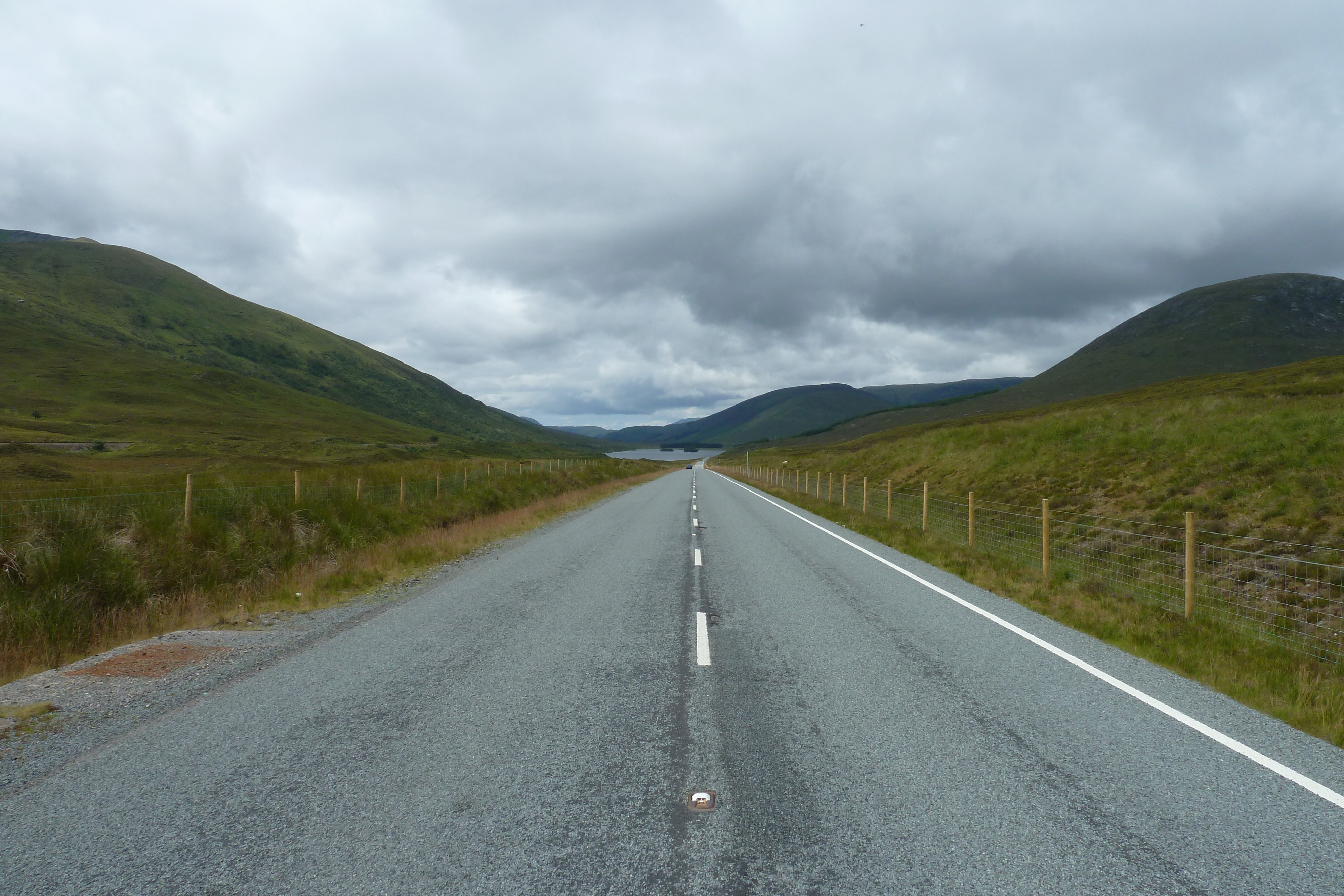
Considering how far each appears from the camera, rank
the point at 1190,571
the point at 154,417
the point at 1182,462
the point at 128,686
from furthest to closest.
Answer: the point at 154,417 < the point at 1182,462 < the point at 1190,571 < the point at 128,686

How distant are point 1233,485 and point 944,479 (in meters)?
16.1

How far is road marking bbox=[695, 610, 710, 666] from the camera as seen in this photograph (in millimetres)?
6176

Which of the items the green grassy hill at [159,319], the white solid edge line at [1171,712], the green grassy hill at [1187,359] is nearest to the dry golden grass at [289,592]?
the white solid edge line at [1171,712]

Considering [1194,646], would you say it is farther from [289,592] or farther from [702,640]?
[289,592]

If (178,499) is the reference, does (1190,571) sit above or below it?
below

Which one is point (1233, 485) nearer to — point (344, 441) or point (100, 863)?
point (100, 863)

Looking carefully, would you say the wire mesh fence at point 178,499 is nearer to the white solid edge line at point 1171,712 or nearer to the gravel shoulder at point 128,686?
the gravel shoulder at point 128,686

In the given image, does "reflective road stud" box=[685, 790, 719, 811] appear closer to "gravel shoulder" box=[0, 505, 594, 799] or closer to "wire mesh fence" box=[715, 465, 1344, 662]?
"gravel shoulder" box=[0, 505, 594, 799]

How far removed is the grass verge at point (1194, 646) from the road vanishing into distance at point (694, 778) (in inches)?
11.7

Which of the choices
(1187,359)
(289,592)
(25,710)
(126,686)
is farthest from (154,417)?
(1187,359)

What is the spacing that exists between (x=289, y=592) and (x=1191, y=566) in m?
13.0

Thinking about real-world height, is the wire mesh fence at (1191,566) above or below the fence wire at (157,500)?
below

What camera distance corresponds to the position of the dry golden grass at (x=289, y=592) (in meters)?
7.25

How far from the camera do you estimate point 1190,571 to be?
328 inches
